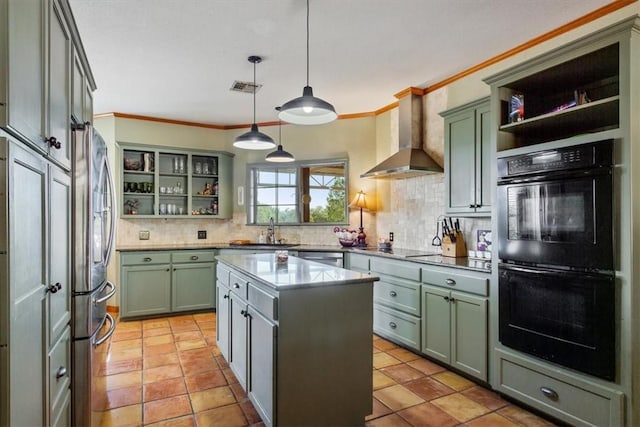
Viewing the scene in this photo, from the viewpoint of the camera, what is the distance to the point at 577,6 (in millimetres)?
2564

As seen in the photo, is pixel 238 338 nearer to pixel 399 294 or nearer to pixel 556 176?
pixel 399 294

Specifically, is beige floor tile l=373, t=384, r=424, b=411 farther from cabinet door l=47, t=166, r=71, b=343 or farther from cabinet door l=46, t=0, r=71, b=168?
cabinet door l=46, t=0, r=71, b=168

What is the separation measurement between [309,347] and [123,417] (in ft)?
4.50

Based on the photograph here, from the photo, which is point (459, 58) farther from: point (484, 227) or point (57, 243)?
point (57, 243)

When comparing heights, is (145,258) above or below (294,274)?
below

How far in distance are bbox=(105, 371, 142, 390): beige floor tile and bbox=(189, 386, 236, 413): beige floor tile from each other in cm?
56

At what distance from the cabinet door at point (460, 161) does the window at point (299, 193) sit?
186cm

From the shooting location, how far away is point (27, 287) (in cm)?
126

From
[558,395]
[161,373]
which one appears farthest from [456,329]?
[161,373]

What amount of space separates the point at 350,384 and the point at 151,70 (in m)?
3.30

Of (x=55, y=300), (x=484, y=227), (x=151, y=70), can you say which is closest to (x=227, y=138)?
(x=151, y=70)

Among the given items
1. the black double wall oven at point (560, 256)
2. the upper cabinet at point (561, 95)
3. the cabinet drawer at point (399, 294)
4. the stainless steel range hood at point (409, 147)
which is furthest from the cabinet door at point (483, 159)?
the cabinet drawer at point (399, 294)

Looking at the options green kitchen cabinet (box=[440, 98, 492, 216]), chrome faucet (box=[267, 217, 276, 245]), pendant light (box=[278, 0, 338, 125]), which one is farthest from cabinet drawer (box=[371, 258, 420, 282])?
chrome faucet (box=[267, 217, 276, 245])

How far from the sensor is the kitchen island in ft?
6.69
